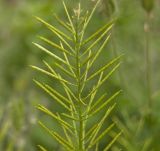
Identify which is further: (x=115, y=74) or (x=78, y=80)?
(x=115, y=74)

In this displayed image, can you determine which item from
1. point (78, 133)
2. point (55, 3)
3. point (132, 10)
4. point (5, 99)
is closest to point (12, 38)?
point (55, 3)

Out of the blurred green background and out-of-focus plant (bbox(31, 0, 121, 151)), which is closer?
out-of-focus plant (bbox(31, 0, 121, 151))

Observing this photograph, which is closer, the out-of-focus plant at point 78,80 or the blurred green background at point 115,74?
the out-of-focus plant at point 78,80

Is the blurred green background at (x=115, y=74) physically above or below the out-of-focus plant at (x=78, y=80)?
below

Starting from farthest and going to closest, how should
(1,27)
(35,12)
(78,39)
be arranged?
1. (1,27)
2. (35,12)
3. (78,39)

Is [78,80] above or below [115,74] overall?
above

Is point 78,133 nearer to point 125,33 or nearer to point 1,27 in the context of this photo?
point 125,33

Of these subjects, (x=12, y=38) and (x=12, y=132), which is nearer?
(x=12, y=132)

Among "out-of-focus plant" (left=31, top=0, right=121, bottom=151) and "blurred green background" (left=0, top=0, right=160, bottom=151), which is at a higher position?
"out-of-focus plant" (left=31, top=0, right=121, bottom=151)
